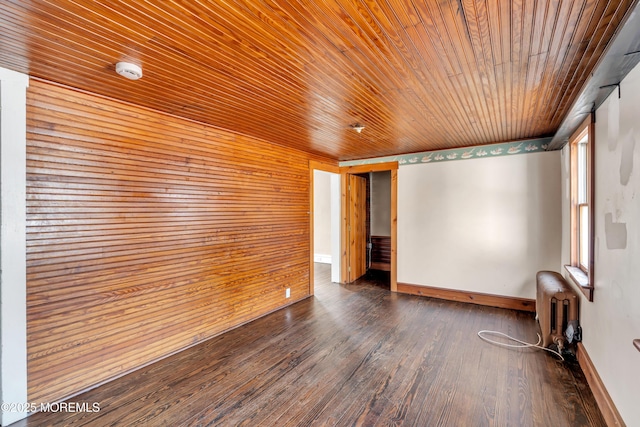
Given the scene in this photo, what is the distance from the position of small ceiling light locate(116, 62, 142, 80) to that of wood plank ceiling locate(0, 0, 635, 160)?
0.05 m

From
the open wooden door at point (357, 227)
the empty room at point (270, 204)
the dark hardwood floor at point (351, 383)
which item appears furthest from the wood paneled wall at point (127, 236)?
the open wooden door at point (357, 227)

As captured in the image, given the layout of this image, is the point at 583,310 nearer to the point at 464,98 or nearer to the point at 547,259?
the point at 547,259

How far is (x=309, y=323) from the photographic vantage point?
11.8ft

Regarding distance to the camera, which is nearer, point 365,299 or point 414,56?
point 414,56

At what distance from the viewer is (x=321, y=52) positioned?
1.73m

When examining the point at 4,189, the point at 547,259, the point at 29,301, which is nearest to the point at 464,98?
the point at 547,259

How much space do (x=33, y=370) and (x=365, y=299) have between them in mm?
3787

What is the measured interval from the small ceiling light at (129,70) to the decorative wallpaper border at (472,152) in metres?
3.95

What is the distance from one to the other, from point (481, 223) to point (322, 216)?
181 inches

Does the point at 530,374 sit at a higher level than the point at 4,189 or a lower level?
lower

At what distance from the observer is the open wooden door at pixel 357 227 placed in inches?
221

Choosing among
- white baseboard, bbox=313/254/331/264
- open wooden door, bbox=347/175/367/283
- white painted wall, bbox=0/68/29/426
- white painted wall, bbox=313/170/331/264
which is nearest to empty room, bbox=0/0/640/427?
white painted wall, bbox=0/68/29/426

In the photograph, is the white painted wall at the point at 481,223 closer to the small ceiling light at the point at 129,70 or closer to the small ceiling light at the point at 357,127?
the small ceiling light at the point at 357,127

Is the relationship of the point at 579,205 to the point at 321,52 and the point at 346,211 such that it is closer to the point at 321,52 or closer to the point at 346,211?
the point at 321,52
